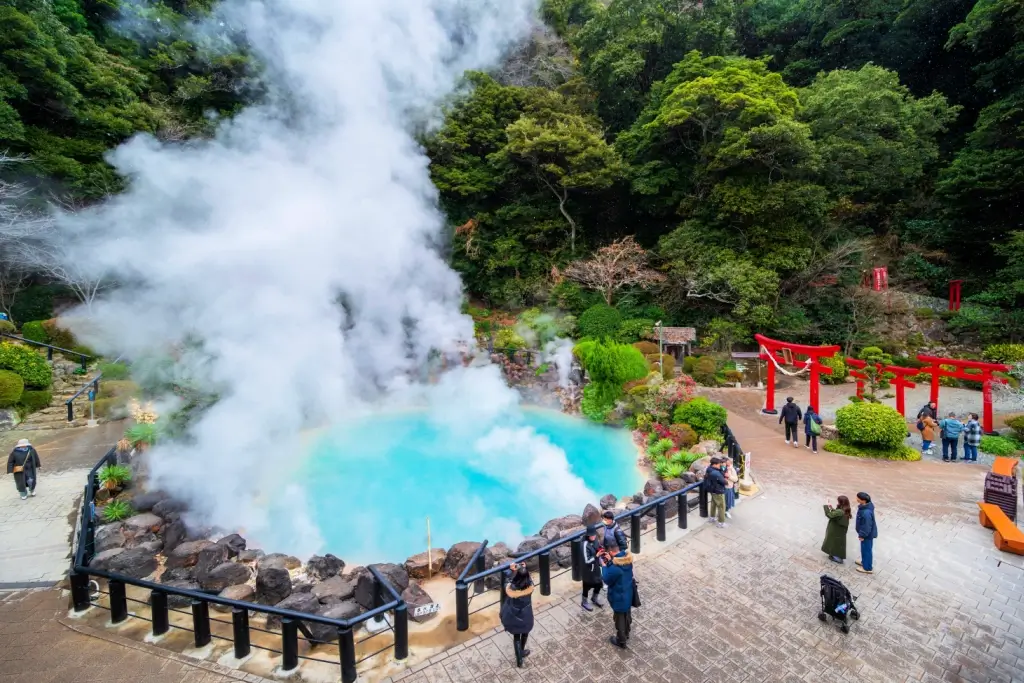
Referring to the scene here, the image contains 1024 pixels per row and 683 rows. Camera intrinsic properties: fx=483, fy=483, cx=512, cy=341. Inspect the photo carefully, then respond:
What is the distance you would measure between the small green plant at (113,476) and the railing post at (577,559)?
8.13 meters

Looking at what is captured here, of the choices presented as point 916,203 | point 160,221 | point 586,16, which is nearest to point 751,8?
point 586,16

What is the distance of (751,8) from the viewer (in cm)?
2719

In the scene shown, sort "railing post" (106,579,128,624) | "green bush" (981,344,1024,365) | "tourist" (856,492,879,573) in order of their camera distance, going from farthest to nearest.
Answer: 1. "green bush" (981,344,1024,365)
2. "tourist" (856,492,879,573)
3. "railing post" (106,579,128,624)

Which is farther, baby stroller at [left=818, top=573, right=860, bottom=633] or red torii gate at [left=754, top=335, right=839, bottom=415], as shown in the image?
red torii gate at [left=754, top=335, right=839, bottom=415]

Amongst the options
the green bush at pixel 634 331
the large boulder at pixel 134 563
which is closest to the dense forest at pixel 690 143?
the green bush at pixel 634 331

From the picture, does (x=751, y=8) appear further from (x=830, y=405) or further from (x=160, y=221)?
(x=160, y=221)

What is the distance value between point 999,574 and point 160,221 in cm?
1788

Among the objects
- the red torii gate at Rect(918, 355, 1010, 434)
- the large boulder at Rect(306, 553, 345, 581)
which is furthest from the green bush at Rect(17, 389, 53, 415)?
the red torii gate at Rect(918, 355, 1010, 434)

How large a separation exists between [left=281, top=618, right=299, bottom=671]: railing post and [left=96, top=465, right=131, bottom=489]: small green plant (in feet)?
20.3

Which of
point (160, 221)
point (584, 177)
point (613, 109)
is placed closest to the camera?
point (160, 221)

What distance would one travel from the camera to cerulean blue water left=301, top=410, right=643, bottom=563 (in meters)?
7.97

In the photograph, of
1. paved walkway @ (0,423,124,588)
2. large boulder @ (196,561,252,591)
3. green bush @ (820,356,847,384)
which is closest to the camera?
large boulder @ (196,561,252,591)

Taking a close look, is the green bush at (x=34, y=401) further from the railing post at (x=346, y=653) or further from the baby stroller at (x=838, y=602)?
the baby stroller at (x=838, y=602)

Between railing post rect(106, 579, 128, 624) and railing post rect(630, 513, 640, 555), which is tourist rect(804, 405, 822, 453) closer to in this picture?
railing post rect(630, 513, 640, 555)
